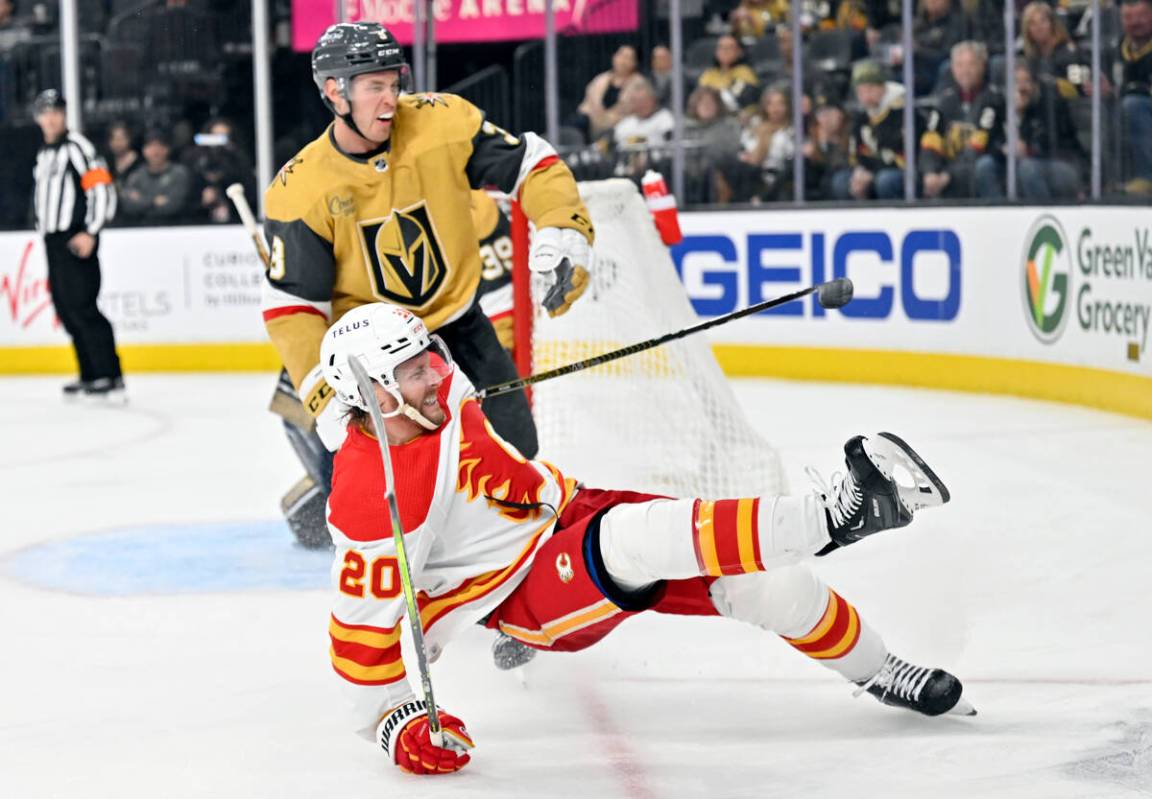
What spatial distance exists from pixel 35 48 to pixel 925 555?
282 inches

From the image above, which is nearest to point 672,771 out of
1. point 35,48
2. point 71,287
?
point 71,287

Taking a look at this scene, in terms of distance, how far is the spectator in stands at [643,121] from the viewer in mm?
8586

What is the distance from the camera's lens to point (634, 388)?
190 inches

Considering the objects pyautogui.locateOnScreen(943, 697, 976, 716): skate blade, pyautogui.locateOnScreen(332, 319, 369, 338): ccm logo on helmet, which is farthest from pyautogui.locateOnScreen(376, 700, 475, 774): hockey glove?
pyautogui.locateOnScreen(943, 697, 976, 716): skate blade

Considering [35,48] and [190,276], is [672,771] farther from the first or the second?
[35,48]

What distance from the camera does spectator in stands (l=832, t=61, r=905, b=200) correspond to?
26.1 ft

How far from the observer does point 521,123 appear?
9.02 m

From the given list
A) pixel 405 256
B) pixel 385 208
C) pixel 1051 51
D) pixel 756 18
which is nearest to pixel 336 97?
pixel 385 208

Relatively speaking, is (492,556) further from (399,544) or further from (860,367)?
(860,367)

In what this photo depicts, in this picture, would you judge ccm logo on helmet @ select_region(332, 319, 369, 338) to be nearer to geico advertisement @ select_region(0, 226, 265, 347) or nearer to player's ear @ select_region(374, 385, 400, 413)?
player's ear @ select_region(374, 385, 400, 413)

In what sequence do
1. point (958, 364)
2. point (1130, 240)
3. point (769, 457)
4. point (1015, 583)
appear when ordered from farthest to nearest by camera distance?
1. point (958, 364)
2. point (1130, 240)
3. point (769, 457)
4. point (1015, 583)

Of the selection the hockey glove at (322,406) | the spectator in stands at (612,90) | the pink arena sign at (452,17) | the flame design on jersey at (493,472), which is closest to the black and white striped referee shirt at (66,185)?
the pink arena sign at (452,17)

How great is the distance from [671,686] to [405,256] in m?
0.97

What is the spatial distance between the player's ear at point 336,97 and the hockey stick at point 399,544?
38.2 inches
